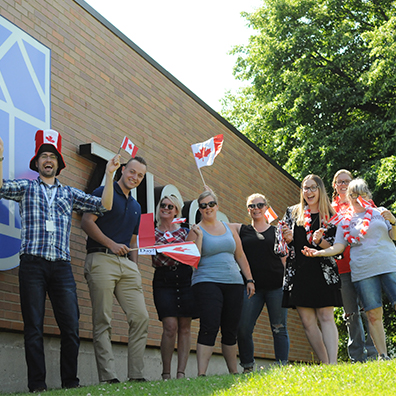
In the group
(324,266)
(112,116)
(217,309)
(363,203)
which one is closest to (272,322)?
(324,266)

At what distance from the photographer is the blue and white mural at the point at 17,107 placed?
18.3 feet

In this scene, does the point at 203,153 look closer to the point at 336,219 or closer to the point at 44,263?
the point at 336,219

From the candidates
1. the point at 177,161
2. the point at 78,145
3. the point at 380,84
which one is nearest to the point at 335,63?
the point at 380,84

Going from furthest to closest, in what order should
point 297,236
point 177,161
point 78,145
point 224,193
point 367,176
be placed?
point 367,176 → point 224,193 → point 177,161 → point 78,145 → point 297,236

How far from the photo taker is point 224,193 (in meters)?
11.0

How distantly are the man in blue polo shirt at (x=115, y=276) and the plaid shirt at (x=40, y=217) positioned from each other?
46 centimetres

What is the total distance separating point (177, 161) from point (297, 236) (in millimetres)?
3602

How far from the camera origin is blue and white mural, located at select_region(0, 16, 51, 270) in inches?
219

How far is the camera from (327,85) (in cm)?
1767

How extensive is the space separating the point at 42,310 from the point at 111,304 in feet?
2.70

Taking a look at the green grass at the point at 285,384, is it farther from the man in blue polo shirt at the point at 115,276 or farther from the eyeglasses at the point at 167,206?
the eyeglasses at the point at 167,206

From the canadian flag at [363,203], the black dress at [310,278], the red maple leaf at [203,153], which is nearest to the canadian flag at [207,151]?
the red maple leaf at [203,153]

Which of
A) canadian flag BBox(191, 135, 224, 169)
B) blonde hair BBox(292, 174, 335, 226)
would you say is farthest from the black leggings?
canadian flag BBox(191, 135, 224, 169)

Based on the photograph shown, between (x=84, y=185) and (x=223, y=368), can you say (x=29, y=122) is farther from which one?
(x=223, y=368)
